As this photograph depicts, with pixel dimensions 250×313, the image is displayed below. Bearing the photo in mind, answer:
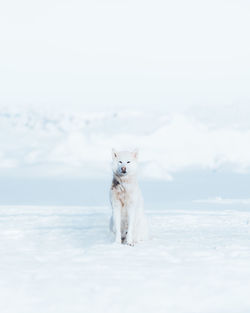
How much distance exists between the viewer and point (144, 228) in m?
8.05

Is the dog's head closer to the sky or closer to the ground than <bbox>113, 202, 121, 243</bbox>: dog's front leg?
closer to the sky

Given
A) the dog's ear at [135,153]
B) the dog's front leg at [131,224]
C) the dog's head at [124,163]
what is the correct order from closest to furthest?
the dog's head at [124,163] → the dog's ear at [135,153] → the dog's front leg at [131,224]

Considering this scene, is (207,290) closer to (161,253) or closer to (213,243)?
(161,253)

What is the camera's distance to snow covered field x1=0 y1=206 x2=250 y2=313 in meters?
5.28

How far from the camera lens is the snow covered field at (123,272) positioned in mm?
5277

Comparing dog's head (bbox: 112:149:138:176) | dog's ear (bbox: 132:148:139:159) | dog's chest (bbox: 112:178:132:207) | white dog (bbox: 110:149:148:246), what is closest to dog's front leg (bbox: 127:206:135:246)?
white dog (bbox: 110:149:148:246)

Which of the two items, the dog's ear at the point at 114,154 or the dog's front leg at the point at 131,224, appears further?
the dog's front leg at the point at 131,224

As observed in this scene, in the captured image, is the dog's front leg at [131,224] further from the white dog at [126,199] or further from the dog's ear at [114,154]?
the dog's ear at [114,154]

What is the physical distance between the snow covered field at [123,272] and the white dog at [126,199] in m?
0.27

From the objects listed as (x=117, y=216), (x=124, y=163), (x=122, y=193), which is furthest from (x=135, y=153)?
(x=117, y=216)

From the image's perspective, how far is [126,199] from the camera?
7.48 metres

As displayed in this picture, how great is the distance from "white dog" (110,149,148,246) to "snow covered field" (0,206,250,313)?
268 millimetres

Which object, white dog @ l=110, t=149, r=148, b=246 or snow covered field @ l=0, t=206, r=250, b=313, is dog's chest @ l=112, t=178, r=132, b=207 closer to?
white dog @ l=110, t=149, r=148, b=246

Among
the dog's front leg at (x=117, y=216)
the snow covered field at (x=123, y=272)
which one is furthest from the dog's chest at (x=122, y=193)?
the snow covered field at (x=123, y=272)
